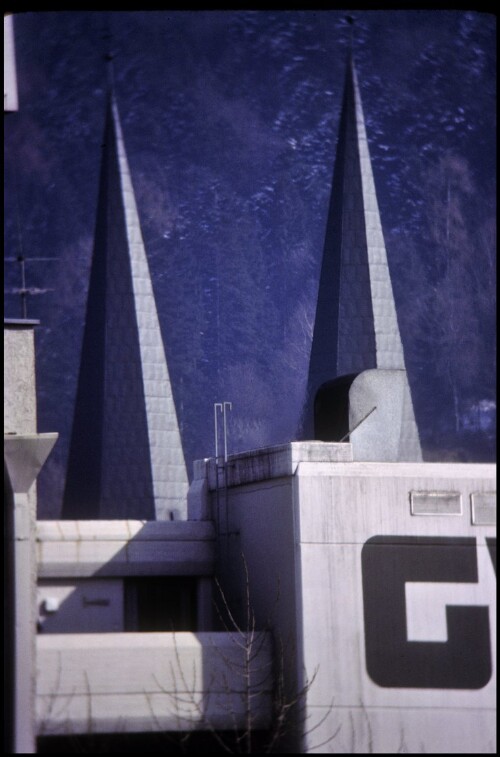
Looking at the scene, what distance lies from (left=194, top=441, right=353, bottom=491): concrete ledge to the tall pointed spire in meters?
8.95

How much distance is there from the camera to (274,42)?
39.4 metres

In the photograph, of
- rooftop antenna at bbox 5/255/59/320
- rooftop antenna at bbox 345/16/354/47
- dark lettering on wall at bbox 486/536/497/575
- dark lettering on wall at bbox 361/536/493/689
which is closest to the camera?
dark lettering on wall at bbox 361/536/493/689

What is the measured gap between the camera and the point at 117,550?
27.8 meters

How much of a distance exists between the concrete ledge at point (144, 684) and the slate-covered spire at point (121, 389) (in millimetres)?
9794

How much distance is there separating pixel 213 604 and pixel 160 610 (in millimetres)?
1306

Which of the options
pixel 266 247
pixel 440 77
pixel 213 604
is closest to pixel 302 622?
pixel 213 604

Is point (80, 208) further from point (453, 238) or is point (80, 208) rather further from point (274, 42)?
point (453, 238)

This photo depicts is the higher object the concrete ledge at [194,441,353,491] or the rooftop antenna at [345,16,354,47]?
the rooftop antenna at [345,16,354,47]

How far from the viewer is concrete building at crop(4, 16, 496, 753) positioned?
2483cm

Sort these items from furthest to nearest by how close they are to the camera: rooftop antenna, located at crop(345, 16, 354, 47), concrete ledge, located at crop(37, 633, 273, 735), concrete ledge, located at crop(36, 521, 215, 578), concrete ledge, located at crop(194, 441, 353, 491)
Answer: rooftop antenna, located at crop(345, 16, 354, 47), concrete ledge, located at crop(36, 521, 215, 578), concrete ledge, located at crop(194, 441, 353, 491), concrete ledge, located at crop(37, 633, 273, 735)

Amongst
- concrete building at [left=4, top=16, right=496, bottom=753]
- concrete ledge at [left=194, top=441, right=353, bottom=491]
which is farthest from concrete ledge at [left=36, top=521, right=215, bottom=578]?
concrete ledge at [left=194, top=441, right=353, bottom=491]

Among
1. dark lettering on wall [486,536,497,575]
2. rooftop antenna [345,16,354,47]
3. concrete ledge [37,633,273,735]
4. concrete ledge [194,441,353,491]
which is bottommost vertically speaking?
concrete ledge [37,633,273,735]

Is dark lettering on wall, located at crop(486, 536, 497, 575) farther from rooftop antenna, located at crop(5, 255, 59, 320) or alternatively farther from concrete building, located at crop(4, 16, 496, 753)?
rooftop antenna, located at crop(5, 255, 59, 320)

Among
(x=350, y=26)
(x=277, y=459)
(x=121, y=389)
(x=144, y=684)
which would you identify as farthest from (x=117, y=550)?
(x=350, y=26)
